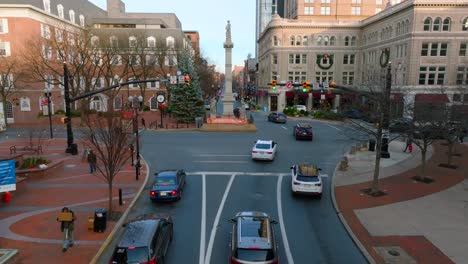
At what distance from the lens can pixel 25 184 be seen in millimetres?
19203

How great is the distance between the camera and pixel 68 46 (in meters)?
46.4

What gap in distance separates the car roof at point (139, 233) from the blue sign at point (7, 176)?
5594 millimetres

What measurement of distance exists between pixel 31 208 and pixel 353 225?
14.1 m

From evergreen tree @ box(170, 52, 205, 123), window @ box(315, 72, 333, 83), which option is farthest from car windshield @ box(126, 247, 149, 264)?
window @ box(315, 72, 333, 83)

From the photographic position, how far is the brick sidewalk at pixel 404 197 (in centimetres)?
1185

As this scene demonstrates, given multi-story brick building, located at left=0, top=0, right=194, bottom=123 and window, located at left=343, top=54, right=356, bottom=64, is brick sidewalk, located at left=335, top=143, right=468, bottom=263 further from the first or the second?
window, located at left=343, top=54, right=356, bottom=64

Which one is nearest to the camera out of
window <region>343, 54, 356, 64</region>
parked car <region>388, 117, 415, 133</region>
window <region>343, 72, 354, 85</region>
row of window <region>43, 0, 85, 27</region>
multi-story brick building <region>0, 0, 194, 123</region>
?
parked car <region>388, 117, 415, 133</region>

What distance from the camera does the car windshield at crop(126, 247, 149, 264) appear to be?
975cm

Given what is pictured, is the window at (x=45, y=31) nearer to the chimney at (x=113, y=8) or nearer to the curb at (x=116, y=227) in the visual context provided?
the chimney at (x=113, y=8)

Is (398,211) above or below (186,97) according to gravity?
below

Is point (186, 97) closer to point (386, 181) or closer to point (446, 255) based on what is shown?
point (386, 181)

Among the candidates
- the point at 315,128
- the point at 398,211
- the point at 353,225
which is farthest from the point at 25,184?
the point at 315,128

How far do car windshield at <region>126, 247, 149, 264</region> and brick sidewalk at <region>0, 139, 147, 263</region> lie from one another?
2363 mm

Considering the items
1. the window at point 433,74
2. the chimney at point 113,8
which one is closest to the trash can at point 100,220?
the window at point 433,74
